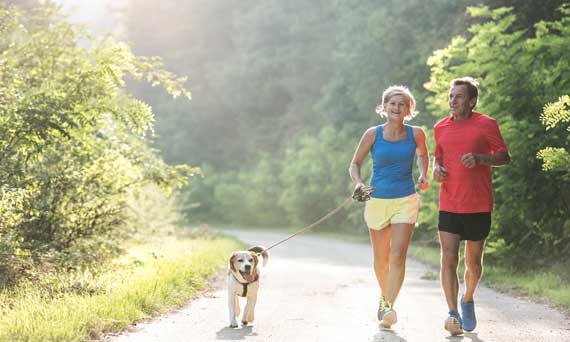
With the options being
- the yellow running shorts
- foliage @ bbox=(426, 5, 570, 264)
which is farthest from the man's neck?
foliage @ bbox=(426, 5, 570, 264)

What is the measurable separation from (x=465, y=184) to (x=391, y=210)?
0.73 meters

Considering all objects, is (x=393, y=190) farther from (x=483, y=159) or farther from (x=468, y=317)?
(x=468, y=317)

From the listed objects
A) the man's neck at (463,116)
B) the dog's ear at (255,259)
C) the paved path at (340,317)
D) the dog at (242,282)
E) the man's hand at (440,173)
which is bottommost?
the paved path at (340,317)

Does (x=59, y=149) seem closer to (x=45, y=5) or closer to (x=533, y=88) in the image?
(x=45, y=5)

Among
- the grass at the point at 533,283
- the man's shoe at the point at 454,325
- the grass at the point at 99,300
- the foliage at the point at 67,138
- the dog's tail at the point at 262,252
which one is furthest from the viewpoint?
the foliage at the point at 67,138

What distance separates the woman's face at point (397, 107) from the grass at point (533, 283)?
11.3 ft

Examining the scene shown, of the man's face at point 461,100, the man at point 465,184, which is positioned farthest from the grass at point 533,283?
the man's face at point 461,100

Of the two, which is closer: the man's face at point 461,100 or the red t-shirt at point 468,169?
the red t-shirt at point 468,169

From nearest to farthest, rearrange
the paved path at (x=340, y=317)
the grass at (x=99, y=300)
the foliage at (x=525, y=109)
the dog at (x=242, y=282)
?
the grass at (x=99, y=300) → the paved path at (x=340, y=317) → the dog at (x=242, y=282) → the foliage at (x=525, y=109)

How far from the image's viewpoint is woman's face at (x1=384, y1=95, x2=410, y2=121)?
739cm

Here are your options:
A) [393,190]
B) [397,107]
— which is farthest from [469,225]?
[397,107]

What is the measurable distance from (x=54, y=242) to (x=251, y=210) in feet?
125

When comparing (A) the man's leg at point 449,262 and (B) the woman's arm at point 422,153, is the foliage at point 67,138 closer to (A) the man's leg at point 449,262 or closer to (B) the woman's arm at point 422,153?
(B) the woman's arm at point 422,153

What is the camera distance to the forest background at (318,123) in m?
10.7
